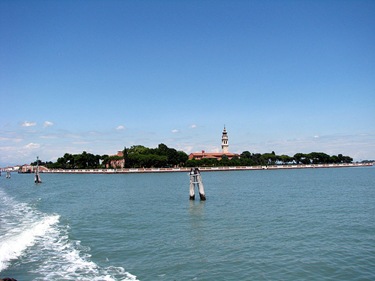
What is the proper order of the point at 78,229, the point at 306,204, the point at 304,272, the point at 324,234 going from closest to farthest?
the point at 304,272 < the point at 324,234 < the point at 78,229 < the point at 306,204

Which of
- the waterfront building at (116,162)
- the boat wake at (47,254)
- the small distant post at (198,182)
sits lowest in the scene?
the boat wake at (47,254)

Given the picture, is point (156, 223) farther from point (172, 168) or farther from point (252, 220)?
point (172, 168)

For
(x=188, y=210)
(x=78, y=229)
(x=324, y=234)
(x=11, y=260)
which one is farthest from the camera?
(x=188, y=210)

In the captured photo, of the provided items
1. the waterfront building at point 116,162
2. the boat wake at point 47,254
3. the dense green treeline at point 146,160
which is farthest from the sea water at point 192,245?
the waterfront building at point 116,162

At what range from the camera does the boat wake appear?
14430mm

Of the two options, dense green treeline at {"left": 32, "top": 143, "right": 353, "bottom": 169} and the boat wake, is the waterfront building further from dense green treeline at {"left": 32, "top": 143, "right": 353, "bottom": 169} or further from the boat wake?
the boat wake

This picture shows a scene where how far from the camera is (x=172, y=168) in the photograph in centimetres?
16225

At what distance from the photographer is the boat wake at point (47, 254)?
14.4 m

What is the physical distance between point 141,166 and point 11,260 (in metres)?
146

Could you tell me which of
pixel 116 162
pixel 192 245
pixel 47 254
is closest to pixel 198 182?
pixel 192 245

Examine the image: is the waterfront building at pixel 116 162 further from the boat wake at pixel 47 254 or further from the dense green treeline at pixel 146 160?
the boat wake at pixel 47 254

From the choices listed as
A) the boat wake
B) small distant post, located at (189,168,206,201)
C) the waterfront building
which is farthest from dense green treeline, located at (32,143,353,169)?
the boat wake

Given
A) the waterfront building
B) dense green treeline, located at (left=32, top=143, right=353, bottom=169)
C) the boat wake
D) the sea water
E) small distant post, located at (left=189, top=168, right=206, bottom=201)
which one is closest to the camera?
the boat wake

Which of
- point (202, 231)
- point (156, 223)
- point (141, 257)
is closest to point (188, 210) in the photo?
point (156, 223)
